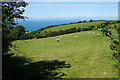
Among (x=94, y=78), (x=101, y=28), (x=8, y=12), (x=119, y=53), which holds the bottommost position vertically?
(x=94, y=78)

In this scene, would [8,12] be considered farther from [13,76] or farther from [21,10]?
[13,76]

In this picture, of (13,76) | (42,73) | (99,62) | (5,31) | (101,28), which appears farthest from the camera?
(99,62)

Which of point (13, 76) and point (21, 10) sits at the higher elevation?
point (21, 10)

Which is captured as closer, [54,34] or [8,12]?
[8,12]

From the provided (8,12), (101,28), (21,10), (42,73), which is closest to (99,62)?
(42,73)

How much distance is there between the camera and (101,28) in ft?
15.6

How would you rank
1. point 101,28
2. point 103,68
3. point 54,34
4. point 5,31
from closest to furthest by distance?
1. point 101,28
2. point 5,31
3. point 103,68
4. point 54,34

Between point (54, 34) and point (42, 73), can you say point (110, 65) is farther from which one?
point (54, 34)

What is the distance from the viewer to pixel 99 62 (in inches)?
474

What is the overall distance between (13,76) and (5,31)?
393 centimetres

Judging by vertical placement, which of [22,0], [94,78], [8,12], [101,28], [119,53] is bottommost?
[94,78]

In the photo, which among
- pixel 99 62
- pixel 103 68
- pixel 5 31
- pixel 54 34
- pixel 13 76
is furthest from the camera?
pixel 54 34

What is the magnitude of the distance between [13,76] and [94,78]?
6.91 metres

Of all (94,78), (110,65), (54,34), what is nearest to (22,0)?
(94,78)
